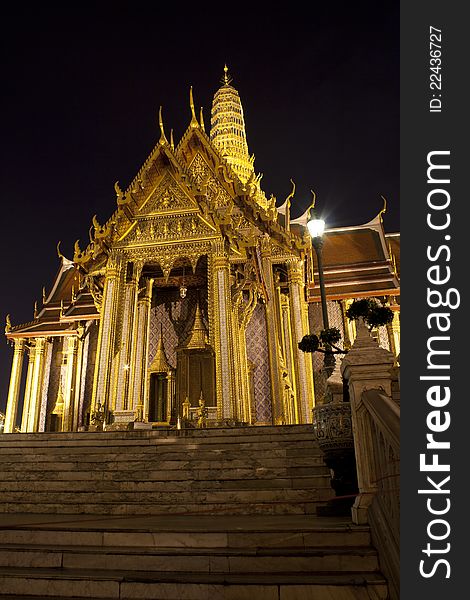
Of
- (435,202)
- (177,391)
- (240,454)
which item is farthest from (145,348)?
(435,202)

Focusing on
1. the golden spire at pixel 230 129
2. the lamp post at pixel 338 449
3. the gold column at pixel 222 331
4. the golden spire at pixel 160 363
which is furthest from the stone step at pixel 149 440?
the golden spire at pixel 230 129

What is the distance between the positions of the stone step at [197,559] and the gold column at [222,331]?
6331 mm

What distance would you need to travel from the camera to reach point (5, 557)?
312 cm

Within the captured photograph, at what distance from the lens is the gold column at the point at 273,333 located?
35.1ft

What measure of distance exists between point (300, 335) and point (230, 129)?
17.3 metres

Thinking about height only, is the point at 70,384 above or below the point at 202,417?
above

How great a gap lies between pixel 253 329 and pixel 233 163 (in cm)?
1242

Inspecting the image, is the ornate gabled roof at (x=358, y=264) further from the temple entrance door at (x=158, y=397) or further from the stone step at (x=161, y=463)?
the stone step at (x=161, y=463)

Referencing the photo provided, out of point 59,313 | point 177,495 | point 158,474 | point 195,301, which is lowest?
point 177,495

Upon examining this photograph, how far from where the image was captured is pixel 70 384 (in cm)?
1612

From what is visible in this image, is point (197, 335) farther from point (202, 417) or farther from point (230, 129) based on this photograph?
point (230, 129)

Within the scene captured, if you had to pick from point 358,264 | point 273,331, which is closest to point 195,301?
point 273,331

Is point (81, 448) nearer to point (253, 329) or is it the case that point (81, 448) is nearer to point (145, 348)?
point (145, 348)

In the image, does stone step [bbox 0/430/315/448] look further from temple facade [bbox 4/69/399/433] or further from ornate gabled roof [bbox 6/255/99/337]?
ornate gabled roof [bbox 6/255/99/337]
